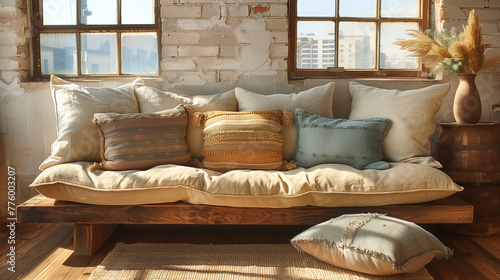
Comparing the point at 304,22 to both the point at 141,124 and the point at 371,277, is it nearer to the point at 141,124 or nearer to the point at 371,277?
the point at 141,124

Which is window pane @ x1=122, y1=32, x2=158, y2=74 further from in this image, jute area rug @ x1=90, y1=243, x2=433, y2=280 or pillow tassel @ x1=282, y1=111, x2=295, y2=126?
jute area rug @ x1=90, y1=243, x2=433, y2=280

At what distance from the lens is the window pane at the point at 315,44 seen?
11.1 feet

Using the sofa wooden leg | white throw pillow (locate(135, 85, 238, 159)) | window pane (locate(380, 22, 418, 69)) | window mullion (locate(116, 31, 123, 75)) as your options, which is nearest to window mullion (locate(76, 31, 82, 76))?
window mullion (locate(116, 31, 123, 75))

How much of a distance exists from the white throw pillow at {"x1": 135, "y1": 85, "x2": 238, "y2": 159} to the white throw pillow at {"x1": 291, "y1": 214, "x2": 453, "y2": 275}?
996mm

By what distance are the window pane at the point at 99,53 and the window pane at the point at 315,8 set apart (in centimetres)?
145

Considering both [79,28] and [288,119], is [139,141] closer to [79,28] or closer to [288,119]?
[288,119]

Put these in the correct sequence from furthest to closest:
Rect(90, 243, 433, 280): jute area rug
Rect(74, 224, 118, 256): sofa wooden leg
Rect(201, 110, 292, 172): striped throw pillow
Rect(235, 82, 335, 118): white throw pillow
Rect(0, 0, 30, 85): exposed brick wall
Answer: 1. Rect(0, 0, 30, 85): exposed brick wall
2. Rect(235, 82, 335, 118): white throw pillow
3. Rect(201, 110, 292, 172): striped throw pillow
4. Rect(74, 224, 118, 256): sofa wooden leg
5. Rect(90, 243, 433, 280): jute area rug

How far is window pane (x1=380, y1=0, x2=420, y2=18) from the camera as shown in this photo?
11.1 feet

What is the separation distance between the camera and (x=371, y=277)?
82.4 inches

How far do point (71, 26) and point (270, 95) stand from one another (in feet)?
5.39

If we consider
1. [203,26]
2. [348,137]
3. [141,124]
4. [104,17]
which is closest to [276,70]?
[203,26]

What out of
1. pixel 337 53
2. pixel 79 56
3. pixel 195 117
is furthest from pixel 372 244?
pixel 79 56

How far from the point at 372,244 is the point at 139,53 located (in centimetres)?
229

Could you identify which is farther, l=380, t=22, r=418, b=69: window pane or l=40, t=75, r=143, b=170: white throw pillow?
l=380, t=22, r=418, b=69: window pane
